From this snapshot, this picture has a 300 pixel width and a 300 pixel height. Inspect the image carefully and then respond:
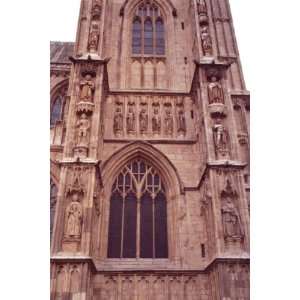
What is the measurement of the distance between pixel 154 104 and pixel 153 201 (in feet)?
13.6

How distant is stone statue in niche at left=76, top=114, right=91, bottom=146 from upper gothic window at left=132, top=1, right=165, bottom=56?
5.77m

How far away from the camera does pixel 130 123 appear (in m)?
15.3

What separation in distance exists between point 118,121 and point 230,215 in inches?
239

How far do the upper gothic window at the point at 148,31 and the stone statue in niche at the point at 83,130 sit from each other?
577cm

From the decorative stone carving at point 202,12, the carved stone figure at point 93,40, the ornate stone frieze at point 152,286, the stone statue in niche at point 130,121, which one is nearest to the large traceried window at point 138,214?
the ornate stone frieze at point 152,286

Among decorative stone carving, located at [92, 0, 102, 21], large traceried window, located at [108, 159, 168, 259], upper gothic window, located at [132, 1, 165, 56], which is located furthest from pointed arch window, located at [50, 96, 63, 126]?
large traceried window, located at [108, 159, 168, 259]

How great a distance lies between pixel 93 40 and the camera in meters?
15.5

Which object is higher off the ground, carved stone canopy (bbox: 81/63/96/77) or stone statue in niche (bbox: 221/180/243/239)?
carved stone canopy (bbox: 81/63/96/77)

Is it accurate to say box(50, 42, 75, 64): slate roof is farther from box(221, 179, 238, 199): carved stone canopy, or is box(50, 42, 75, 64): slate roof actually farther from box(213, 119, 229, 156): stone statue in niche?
box(221, 179, 238, 199): carved stone canopy

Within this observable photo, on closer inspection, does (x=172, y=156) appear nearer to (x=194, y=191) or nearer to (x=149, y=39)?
(x=194, y=191)

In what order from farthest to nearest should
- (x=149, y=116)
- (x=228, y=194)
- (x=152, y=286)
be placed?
(x=149, y=116), (x=228, y=194), (x=152, y=286)

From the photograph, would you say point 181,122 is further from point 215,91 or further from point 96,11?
point 96,11

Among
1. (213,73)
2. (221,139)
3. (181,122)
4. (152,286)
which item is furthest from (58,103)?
(152,286)

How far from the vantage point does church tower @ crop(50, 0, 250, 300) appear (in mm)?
11312
